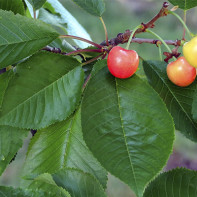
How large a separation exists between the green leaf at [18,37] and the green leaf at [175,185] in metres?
0.29

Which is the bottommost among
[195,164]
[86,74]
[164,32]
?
[195,164]

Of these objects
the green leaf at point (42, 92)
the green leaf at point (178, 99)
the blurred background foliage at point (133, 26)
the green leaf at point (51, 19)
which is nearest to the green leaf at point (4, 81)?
the green leaf at point (42, 92)

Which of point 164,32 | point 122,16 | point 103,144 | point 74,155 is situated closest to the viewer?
point 103,144

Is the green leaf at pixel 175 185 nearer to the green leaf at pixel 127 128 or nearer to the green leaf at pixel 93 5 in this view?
the green leaf at pixel 127 128

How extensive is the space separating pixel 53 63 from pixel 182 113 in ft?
0.77

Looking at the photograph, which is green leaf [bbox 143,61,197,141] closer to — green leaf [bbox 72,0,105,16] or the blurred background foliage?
green leaf [bbox 72,0,105,16]

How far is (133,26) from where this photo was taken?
155 inches

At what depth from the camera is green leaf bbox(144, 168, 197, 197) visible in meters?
0.52

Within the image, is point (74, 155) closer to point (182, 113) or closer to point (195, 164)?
point (182, 113)

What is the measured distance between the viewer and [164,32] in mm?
3973

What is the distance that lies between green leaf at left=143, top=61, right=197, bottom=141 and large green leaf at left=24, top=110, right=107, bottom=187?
0.15m

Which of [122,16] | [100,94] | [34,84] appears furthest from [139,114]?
[122,16]

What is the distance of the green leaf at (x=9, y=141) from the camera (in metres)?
0.54

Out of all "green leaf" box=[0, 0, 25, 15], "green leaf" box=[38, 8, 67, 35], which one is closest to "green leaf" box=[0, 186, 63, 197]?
"green leaf" box=[0, 0, 25, 15]
